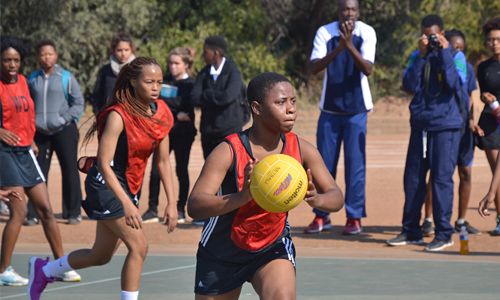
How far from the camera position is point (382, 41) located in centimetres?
3394

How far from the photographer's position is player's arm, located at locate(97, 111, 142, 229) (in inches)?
300

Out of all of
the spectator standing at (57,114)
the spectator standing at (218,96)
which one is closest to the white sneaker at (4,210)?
the spectator standing at (57,114)

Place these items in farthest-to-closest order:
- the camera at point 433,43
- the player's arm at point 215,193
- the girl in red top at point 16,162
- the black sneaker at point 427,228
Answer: the black sneaker at point 427,228, the camera at point 433,43, the girl in red top at point 16,162, the player's arm at point 215,193

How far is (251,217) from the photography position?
6.47 meters

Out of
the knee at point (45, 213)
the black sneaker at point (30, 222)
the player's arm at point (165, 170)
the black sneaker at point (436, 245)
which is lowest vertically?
the black sneaker at point (30, 222)

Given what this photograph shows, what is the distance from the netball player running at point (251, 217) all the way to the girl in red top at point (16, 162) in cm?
332

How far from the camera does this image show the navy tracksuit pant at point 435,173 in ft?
38.1

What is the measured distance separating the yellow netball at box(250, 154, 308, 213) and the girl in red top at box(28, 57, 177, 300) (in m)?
2.02

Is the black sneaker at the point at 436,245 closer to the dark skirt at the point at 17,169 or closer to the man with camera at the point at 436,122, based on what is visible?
the man with camera at the point at 436,122

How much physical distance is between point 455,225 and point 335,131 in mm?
1630

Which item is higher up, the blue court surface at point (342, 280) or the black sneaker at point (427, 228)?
the blue court surface at point (342, 280)

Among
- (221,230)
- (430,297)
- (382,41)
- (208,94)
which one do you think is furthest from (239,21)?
(221,230)

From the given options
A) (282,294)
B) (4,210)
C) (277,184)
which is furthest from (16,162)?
(4,210)

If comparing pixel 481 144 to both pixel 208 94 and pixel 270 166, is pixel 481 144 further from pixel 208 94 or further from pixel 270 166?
pixel 270 166
